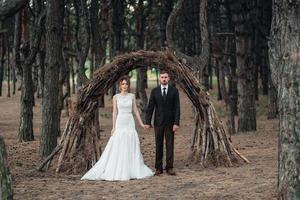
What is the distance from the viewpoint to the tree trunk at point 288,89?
6.55 metres

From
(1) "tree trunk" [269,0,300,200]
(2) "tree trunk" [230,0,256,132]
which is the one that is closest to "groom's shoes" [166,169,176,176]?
(1) "tree trunk" [269,0,300,200]

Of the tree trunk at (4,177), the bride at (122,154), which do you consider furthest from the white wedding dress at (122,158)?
the tree trunk at (4,177)

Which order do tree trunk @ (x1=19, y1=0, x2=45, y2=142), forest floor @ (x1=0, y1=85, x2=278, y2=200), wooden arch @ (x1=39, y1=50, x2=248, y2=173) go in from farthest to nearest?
tree trunk @ (x1=19, y1=0, x2=45, y2=142) < wooden arch @ (x1=39, y1=50, x2=248, y2=173) < forest floor @ (x1=0, y1=85, x2=278, y2=200)

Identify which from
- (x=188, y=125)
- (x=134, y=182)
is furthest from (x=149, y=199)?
(x=188, y=125)

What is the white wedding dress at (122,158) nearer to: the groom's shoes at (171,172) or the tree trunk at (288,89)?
the groom's shoes at (171,172)

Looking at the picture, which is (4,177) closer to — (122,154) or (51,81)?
(122,154)

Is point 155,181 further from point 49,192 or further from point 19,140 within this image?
point 19,140

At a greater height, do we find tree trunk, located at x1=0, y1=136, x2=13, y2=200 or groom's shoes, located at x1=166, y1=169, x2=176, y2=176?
tree trunk, located at x1=0, y1=136, x2=13, y2=200

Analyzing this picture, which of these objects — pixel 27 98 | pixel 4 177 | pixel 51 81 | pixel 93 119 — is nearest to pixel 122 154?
pixel 93 119

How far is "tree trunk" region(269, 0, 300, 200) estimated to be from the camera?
6551 mm

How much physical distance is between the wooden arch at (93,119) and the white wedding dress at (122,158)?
83 cm

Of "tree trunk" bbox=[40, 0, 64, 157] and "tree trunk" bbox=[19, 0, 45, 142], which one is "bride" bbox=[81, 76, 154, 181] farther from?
"tree trunk" bbox=[19, 0, 45, 142]

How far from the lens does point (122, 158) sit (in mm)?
9938

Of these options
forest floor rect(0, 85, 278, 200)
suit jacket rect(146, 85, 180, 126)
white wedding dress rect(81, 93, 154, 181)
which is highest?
suit jacket rect(146, 85, 180, 126)
